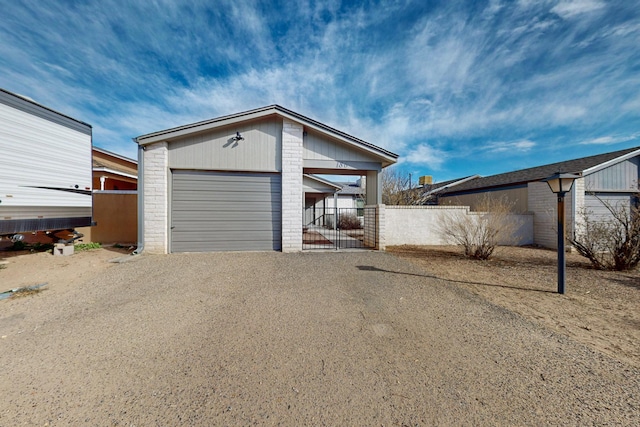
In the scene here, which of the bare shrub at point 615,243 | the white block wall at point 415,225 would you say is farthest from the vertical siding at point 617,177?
the white block wall at point 415,225

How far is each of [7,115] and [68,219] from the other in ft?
9.22

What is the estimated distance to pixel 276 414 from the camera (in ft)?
5.87

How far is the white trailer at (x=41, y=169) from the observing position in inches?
212

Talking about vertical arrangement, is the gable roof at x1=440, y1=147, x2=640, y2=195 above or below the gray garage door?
above

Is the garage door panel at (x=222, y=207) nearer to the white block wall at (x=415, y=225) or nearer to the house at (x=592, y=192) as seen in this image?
the white block wall at (x=415, y=225)

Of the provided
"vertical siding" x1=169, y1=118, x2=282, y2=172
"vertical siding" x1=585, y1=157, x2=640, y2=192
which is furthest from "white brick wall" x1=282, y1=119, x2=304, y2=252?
"vertical siding" x1=585, y1=157, x2=640, y2=192

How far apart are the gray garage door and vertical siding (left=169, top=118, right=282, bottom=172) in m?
0.30

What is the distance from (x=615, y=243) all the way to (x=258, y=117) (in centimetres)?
1051

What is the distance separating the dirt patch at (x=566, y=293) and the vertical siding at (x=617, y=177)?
4.94 metres

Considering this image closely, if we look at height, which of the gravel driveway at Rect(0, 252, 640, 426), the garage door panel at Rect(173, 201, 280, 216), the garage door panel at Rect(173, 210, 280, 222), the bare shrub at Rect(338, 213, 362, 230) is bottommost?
the gravel driveway at Rect(0, 252, 640, 426)

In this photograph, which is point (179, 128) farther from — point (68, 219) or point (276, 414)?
point (276, 414)

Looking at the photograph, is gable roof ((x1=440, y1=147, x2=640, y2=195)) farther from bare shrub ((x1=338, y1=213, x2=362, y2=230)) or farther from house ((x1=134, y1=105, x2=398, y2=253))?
house ((x1=134, y1=105, x2=398, y2=253))

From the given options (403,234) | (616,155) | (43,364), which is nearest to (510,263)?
(403,234)

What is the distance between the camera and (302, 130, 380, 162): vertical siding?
26.9ft
